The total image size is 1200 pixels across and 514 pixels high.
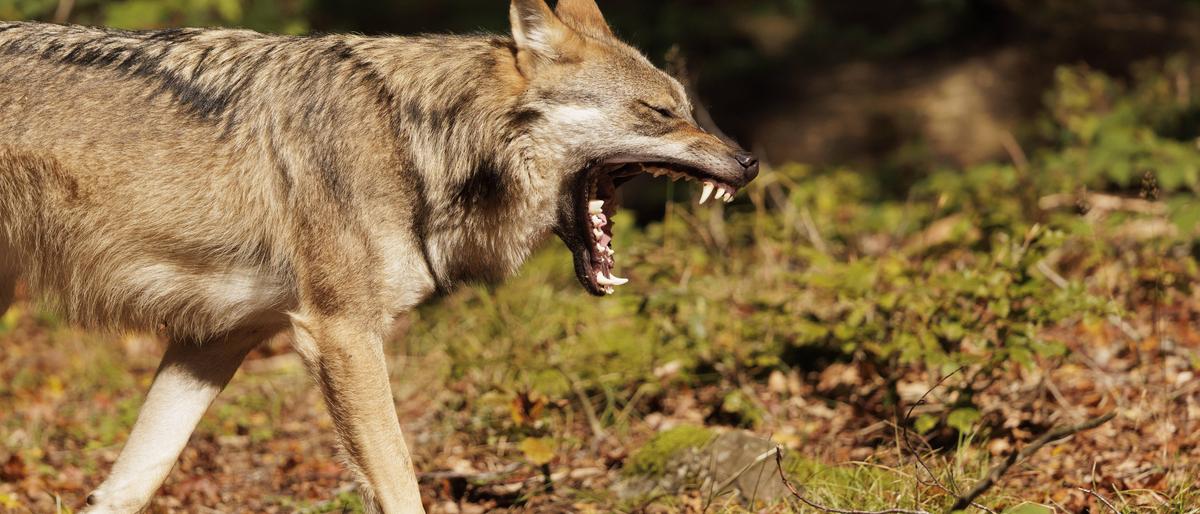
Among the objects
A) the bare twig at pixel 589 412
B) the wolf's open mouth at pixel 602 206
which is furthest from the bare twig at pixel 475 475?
the wolf's open mouth at pixel 602 206

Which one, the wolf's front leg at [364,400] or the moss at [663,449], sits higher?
the wolf's front leg at [364,400]

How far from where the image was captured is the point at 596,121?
4344 mm

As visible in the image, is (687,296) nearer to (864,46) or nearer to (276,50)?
(276,50)

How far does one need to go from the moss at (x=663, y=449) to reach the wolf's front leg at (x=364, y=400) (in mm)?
1287

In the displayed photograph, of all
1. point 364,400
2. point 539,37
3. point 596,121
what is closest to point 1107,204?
point 596,121

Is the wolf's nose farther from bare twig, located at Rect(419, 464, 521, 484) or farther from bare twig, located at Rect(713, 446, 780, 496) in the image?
bare twig, located at Rect(419, 464, 521, 484)

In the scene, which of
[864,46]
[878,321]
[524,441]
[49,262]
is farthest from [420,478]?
[864,46]

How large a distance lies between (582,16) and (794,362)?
245cm

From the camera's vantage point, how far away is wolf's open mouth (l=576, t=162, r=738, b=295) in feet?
14.5

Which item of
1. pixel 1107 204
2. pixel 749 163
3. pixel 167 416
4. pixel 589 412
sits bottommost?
pixel 1107 204

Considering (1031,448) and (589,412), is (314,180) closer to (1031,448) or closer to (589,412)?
(589,412)

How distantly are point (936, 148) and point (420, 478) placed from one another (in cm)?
795

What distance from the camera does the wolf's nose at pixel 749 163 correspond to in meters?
4.38

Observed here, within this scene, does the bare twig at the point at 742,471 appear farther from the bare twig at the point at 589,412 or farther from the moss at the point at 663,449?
the bare twig at the point at 589,412
